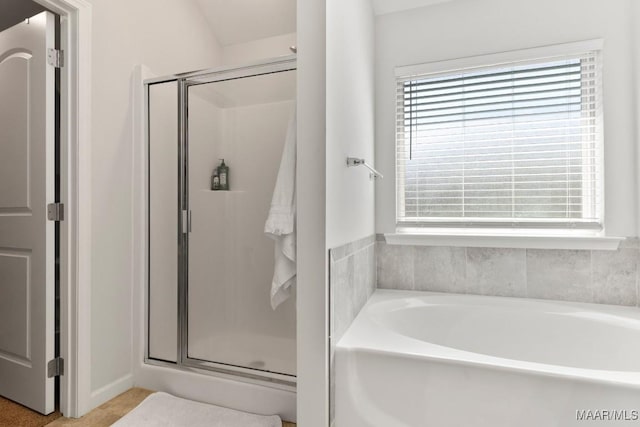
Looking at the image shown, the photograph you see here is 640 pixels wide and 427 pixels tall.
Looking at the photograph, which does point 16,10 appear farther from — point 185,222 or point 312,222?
point 312,222

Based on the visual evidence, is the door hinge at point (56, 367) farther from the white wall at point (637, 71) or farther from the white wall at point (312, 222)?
the white wall at point (637, 71)

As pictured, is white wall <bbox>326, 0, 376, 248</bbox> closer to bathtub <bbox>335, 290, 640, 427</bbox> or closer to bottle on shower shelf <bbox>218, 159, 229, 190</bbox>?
bathtub <bbox>335, 290, 640, 427</bbox>

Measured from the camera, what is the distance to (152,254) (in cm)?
205

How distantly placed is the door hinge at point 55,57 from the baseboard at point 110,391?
162cm

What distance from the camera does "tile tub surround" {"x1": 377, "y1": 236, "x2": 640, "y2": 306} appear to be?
1.81 meters

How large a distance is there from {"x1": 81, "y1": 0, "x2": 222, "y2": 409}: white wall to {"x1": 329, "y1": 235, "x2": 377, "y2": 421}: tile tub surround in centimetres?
127

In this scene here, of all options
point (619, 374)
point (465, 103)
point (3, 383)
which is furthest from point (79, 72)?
point (619, 374)

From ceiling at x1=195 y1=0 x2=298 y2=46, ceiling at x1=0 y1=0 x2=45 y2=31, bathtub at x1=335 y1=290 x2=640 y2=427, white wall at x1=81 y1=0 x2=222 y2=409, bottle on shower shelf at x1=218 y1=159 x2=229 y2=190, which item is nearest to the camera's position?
bathtub at x1=335 y1=290 x2=640 y2=427

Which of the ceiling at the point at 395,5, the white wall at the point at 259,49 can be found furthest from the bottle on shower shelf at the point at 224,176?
the ceiling at the point at 395,5

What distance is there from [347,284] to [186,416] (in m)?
0.99

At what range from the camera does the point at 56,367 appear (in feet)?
5.62

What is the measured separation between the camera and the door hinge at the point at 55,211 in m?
1.70

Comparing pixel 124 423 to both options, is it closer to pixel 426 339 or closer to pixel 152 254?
pixel 152 254

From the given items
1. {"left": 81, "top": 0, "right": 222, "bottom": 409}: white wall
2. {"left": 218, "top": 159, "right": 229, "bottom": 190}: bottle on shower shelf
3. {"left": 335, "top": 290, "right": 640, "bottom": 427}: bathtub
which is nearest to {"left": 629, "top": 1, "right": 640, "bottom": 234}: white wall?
{"left": 335, "top": 290, "right": 640, "bottom": 427}: bathtub
